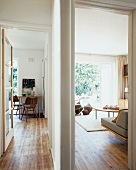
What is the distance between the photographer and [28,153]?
2.63 m

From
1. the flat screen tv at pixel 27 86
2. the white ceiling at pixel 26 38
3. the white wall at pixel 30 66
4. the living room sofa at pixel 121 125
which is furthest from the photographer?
the white wall at pixel 30 66

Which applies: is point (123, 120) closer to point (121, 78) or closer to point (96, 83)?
point (96, 83)

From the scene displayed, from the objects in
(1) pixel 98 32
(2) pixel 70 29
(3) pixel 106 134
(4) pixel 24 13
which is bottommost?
(3) pixel 106 134

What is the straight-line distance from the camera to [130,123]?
2146mm

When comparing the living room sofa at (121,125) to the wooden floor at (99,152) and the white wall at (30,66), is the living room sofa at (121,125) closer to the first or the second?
the wooden floor at (99,152)

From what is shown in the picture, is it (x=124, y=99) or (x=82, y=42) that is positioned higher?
(x=82, y=42)

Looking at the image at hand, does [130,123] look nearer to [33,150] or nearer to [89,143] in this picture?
[89,143]

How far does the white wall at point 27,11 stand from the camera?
2637mm

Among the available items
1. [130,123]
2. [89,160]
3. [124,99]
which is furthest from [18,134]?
[124,99]

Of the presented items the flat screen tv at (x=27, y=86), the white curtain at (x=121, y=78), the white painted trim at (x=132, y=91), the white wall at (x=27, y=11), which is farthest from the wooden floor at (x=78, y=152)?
the white curtain at (x=121, y=78)

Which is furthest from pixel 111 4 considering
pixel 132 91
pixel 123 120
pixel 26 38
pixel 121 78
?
pixel 121 78

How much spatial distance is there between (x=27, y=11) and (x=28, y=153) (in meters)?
2.52

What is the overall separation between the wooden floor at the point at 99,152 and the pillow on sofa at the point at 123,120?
0.45 meters

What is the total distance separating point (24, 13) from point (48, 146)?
8.21 ft
